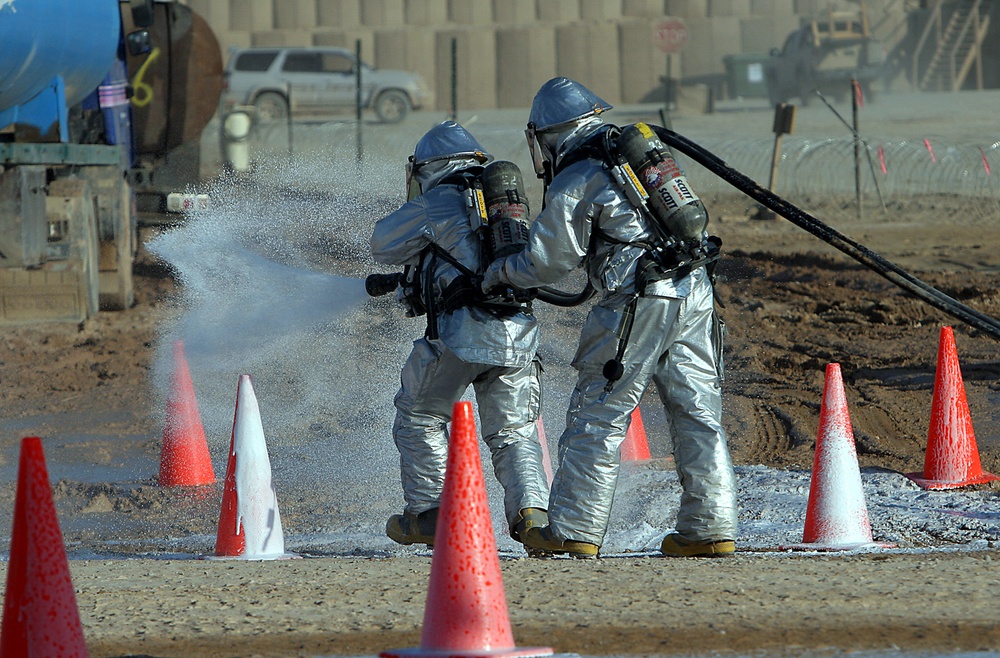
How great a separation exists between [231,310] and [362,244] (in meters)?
2.40

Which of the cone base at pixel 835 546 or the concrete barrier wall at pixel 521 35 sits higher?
the concrete barrier wall at pixel 521 35

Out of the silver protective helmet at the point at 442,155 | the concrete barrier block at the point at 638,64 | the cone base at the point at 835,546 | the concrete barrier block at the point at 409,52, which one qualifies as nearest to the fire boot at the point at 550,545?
Result: the cone base at the point at 835,546

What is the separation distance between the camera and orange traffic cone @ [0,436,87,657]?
3607 millimetres

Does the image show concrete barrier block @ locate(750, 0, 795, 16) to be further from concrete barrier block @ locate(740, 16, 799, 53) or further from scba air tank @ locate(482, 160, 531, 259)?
scba air tank @ locate(482, 160, 531, 259)

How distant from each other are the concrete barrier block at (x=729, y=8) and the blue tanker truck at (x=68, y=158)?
2336 centimetres

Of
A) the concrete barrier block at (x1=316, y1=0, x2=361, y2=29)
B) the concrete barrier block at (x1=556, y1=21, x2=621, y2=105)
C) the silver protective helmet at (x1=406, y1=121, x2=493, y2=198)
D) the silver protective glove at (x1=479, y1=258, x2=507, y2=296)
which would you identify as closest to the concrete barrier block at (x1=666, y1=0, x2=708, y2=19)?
the concrete barrier block at (x1=556, y1=21, x2=621, y2=105)

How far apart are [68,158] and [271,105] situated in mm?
17290

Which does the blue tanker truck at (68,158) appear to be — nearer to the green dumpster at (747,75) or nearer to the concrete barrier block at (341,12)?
the green dumpster at (747,75)

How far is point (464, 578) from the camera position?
3719mm

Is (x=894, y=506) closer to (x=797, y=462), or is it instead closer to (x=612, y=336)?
(x=797, y=462)

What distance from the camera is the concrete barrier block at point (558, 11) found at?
36.0 meters

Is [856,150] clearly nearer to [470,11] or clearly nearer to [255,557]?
[255,557]

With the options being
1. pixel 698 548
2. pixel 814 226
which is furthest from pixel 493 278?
pixel 814 226

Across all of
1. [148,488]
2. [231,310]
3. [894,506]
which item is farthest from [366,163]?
[894,506]
